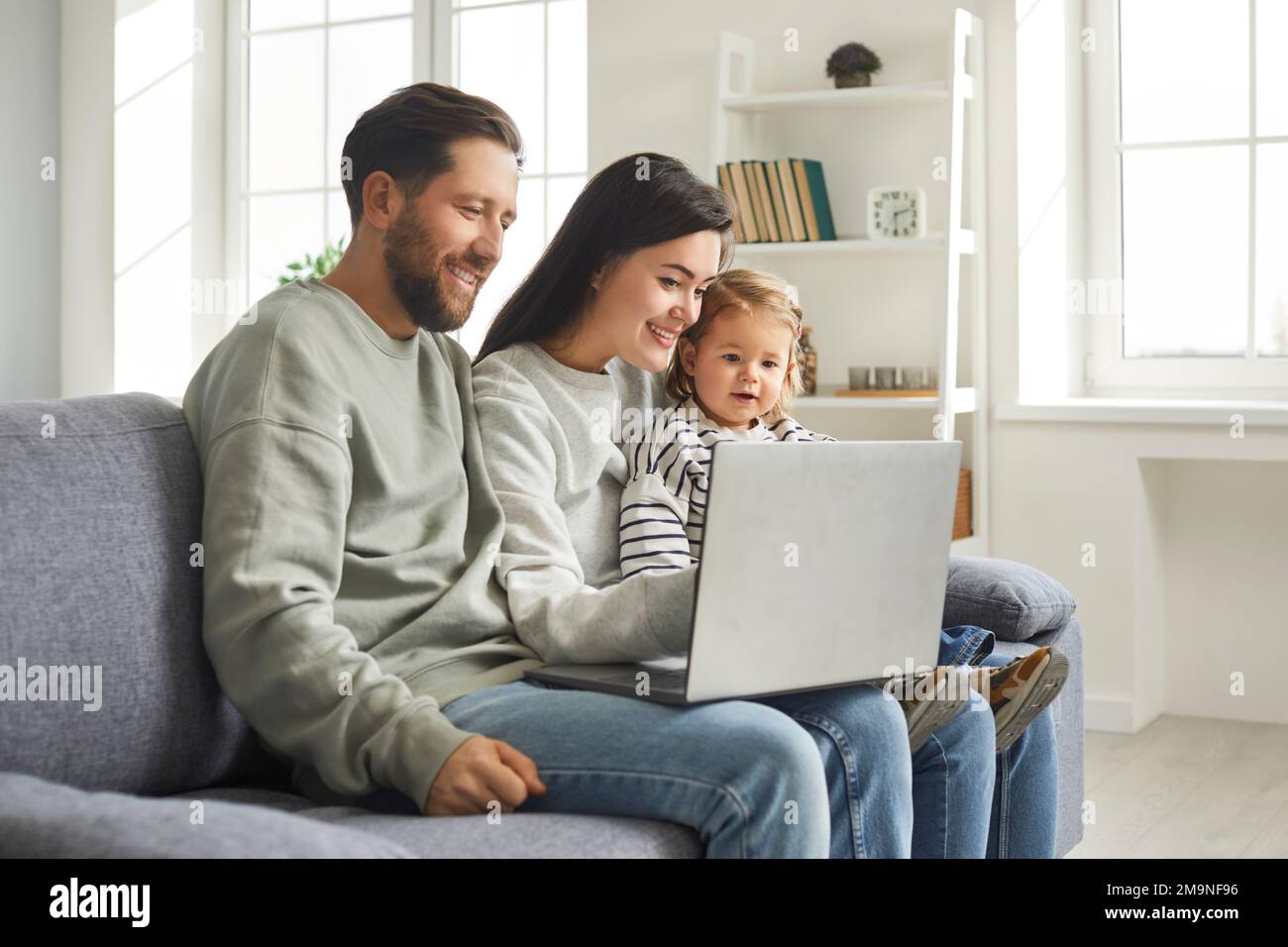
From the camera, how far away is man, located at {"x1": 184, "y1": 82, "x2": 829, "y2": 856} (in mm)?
1241

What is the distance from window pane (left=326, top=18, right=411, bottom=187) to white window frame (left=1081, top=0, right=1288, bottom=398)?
2086 mm

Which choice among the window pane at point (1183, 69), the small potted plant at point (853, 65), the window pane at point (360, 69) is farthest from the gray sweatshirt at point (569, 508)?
the window pane at point (360, 69)

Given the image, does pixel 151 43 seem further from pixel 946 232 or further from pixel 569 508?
pixel 569 508

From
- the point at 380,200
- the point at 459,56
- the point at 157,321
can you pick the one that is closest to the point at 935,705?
the point at 380,200

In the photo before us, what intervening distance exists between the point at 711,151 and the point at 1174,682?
1706 millimetres

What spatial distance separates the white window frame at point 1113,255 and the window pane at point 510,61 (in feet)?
5.21

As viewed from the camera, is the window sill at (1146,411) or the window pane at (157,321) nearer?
the window sill at (1146,411)

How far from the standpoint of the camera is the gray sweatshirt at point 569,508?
140 cm

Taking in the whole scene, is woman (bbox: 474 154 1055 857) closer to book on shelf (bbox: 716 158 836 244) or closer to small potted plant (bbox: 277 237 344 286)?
book on shelf (bbox: 716 158 836 244)

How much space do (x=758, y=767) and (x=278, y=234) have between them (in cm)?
384

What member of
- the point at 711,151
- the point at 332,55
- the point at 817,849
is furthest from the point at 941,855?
the point at 332,55

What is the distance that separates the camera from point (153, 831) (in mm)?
930

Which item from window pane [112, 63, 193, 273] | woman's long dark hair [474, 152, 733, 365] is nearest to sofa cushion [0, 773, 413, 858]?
woman's long dark hair [474, 152, 733, 365]

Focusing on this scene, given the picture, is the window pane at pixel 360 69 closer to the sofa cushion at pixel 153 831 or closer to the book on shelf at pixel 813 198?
the book on shelf at pixel 813 198
